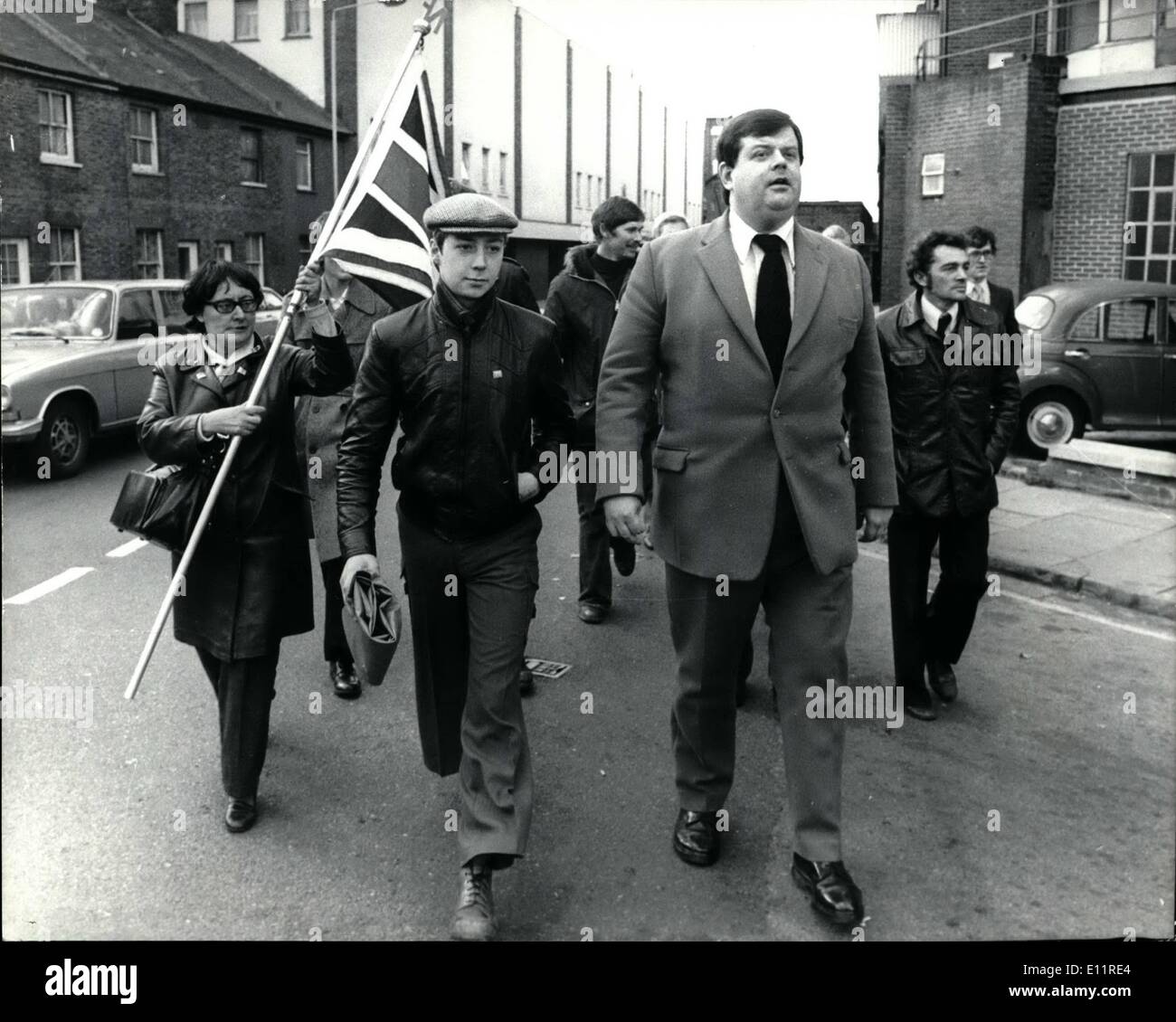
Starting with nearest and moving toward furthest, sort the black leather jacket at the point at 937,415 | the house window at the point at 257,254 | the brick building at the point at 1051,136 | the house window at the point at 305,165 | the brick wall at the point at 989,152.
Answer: the black leather jacket at the point at 937,415, the brick building at the point at 1051,136, the brick wall at the point at 989,152, the house window at the point at 257,254, the house window at the point at 305,165

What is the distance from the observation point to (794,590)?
3859 millimetres

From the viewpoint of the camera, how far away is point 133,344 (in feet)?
41.9

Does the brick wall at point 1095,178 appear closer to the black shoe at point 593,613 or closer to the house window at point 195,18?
the black shoe at point 593,613

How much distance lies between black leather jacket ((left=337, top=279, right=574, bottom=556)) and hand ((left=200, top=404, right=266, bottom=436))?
37 cm

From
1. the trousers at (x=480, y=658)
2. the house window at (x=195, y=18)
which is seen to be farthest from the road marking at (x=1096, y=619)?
the house window at (x=195, y=18)

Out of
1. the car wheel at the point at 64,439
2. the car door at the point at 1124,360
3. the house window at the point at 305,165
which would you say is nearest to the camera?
the car wheel at the point at 64,439

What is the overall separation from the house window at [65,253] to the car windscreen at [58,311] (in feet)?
38.3

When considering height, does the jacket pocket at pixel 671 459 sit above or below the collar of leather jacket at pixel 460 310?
below

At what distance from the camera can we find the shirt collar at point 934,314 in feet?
17.4

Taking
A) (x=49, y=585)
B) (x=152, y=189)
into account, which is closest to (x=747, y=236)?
(x=49, y=585)

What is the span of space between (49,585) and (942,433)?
18.1 feet

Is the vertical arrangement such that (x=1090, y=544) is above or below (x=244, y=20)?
below

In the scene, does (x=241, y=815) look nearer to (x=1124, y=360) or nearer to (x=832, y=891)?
(x=832, y=891)
